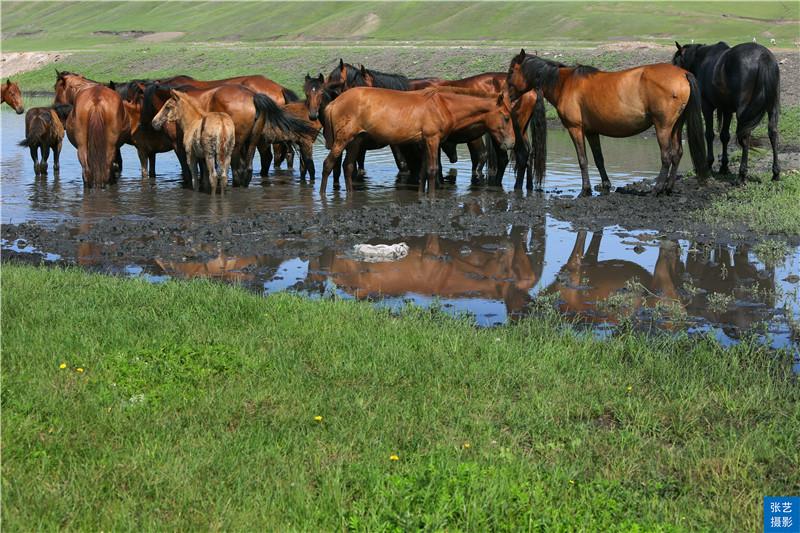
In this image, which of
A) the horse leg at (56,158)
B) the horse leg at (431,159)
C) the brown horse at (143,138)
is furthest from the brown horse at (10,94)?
the horse leg at (431,159)

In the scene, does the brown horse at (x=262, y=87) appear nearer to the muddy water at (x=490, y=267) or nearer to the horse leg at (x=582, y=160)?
the muddy water at (x=490, y=267)

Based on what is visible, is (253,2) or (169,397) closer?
(169,397)

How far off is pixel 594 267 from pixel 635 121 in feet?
18.0

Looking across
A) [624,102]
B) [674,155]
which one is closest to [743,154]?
[674,155]

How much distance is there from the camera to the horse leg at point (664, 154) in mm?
14203

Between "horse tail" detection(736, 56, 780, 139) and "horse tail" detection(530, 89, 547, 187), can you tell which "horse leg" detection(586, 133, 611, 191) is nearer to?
"horse tail" detection(530, 89, 547, 187)

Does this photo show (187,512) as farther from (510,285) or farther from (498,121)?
(498,121)

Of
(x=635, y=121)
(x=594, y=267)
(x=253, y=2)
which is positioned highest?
(x=253, y=2)

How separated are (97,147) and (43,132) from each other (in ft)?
11.4

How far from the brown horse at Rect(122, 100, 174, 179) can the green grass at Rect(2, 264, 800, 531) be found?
9.96 meters

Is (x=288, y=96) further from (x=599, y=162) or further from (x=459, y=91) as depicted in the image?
(x=599, y=162)

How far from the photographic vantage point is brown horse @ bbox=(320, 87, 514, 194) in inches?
587

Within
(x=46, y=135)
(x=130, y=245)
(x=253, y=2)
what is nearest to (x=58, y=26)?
(x=253, y=2)

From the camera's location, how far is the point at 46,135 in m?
18.3
